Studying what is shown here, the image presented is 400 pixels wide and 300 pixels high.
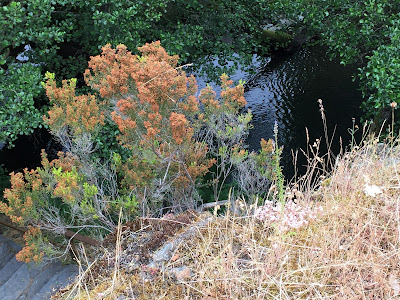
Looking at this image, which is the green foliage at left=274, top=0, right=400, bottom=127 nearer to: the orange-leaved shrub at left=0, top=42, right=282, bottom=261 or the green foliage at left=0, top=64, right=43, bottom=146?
the orange-leaved shrub at left=0, top=42, right=282, bottom=261

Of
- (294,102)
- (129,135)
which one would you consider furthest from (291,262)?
(294,102)

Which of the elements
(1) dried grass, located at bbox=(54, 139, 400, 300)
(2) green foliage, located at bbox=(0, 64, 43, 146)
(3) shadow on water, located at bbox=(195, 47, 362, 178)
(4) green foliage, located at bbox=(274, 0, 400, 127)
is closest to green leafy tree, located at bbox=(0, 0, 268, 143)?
(2) green foliage, located at bbox=(0, 64, 43, 146)

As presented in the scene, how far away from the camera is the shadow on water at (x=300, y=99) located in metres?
9.92

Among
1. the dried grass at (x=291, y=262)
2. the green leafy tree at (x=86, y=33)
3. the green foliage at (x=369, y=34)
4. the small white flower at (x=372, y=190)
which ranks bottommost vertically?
the dried grass at (x=291, y=262)

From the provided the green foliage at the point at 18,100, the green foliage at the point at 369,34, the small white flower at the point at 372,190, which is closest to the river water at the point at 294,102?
the green foliage at the point at 369,34

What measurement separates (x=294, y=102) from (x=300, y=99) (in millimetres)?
263

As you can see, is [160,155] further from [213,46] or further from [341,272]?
[213,46]

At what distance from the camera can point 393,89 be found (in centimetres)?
554

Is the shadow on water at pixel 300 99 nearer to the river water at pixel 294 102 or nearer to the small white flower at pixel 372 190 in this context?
the river water at pixel 294 102

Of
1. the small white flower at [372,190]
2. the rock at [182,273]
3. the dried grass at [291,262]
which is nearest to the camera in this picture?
the dried grass at [291,262]

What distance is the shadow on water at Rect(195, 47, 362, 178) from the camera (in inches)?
391

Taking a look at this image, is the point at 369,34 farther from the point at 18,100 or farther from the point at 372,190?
the point at 18,100

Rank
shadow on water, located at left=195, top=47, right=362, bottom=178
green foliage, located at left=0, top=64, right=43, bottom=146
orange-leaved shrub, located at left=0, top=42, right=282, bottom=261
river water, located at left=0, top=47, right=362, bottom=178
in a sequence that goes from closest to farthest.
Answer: orange-leaved shrub, located at left=0, top=42, right=282, bottom=261, green foliage, located at left=0, top=64, right=43, bottom=146, river water, located at left=0, top=47, right=362, bottom=178, shadow on water, located at left=195, top=47, right=362, bottom=178

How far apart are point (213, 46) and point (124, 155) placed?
3764mm
